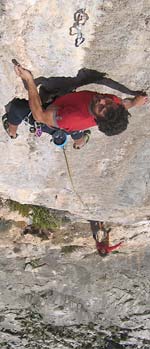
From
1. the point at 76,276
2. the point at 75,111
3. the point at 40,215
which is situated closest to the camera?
the point at 75,111

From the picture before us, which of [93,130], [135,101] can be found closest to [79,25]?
[135,101]

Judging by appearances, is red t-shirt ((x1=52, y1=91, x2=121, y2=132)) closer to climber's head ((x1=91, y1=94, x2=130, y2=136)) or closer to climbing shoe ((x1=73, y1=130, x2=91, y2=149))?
climber's head ((x1=91, y1=94, x2=130, y2=136))

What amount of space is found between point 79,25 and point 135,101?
0.87 metres

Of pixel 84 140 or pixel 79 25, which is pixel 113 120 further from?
pixel 84 140

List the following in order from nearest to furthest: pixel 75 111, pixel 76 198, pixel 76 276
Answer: pixel 75 111
pixel 76 198
pixel 76 276

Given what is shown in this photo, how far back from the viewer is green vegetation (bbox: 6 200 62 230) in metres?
7.54

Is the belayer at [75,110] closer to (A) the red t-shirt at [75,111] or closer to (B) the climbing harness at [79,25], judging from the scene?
(A) the red t-shirt at [75,111]

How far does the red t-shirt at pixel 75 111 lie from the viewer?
5.32m

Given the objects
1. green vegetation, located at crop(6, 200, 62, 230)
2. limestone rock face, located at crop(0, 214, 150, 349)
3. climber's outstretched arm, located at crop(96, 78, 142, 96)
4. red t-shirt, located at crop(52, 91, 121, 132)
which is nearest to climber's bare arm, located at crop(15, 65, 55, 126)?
red t-shirt, located at crop(52, 91, 121, 132)

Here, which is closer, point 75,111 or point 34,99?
point 75,111

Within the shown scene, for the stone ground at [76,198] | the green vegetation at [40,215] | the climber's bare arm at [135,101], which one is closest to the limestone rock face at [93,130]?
the stone ground at [76,198]

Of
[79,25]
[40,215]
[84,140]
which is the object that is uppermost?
[79,25]

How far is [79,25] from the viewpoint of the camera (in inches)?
219

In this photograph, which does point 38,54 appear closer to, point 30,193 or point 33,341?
point 30,193
